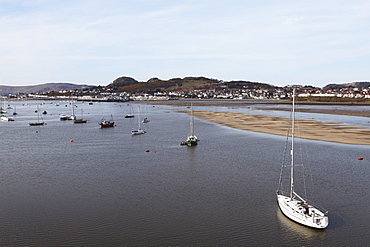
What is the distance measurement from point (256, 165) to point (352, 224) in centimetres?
1438

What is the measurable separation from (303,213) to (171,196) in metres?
9.25

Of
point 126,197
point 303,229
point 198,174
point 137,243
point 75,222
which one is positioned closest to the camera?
Answer: point 137,243

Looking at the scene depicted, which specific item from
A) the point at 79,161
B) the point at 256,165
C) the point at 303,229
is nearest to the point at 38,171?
the point at 79,161

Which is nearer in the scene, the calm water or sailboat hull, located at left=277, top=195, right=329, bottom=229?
the calm water

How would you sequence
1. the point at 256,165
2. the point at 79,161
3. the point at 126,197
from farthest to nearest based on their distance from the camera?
the point at 79,161 → the point at 256,165 → the point at 126,197

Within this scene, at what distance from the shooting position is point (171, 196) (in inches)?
993

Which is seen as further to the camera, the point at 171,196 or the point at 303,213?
the point at 171,196

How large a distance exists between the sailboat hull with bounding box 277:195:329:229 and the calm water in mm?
416

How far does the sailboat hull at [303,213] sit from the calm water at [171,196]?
0.42 m

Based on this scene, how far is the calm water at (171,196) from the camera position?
1894 centimetres

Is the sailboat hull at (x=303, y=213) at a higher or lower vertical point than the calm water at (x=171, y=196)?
higher

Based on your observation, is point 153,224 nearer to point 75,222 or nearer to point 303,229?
point 75,222

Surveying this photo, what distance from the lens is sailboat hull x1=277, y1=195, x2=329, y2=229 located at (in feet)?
62.5

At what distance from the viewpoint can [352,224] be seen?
20.0 m
